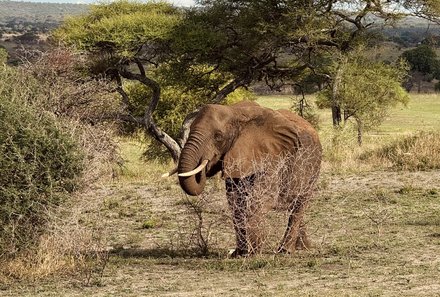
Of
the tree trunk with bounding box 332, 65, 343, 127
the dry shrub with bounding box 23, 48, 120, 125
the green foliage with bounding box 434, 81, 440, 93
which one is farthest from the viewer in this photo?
the green foliage with bounding box 434, 81, 440, 93

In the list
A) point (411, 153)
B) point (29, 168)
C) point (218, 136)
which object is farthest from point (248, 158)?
point (411, 153)

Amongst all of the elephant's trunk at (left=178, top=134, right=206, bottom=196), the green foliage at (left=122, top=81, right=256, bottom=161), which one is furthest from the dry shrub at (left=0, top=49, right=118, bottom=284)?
the green foliage at (left=122, top=81, right=256, bottom=161)

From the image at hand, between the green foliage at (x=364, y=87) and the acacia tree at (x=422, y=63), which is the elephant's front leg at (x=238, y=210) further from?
the acacia tree at (x=422, y=63)

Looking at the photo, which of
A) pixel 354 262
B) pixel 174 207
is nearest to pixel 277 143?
pixel 354 262

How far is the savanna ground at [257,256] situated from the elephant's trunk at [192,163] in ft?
2.19

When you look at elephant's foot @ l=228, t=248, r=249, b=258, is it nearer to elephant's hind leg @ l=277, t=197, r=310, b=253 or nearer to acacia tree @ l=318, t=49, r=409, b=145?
elephant's hind leg @ l=277, t=197, r=310, b=253

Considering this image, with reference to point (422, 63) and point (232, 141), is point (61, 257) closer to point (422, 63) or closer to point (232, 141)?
point (232, 141)

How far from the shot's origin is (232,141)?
1184 cm

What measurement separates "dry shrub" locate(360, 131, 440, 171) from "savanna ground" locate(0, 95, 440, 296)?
1113 mm

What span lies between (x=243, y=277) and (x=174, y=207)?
6956 millimetres

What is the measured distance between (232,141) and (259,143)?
421 millimetres

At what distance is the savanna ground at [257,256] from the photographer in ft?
32.4

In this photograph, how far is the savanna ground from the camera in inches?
388

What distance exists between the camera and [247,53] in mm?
Answer: 30000
